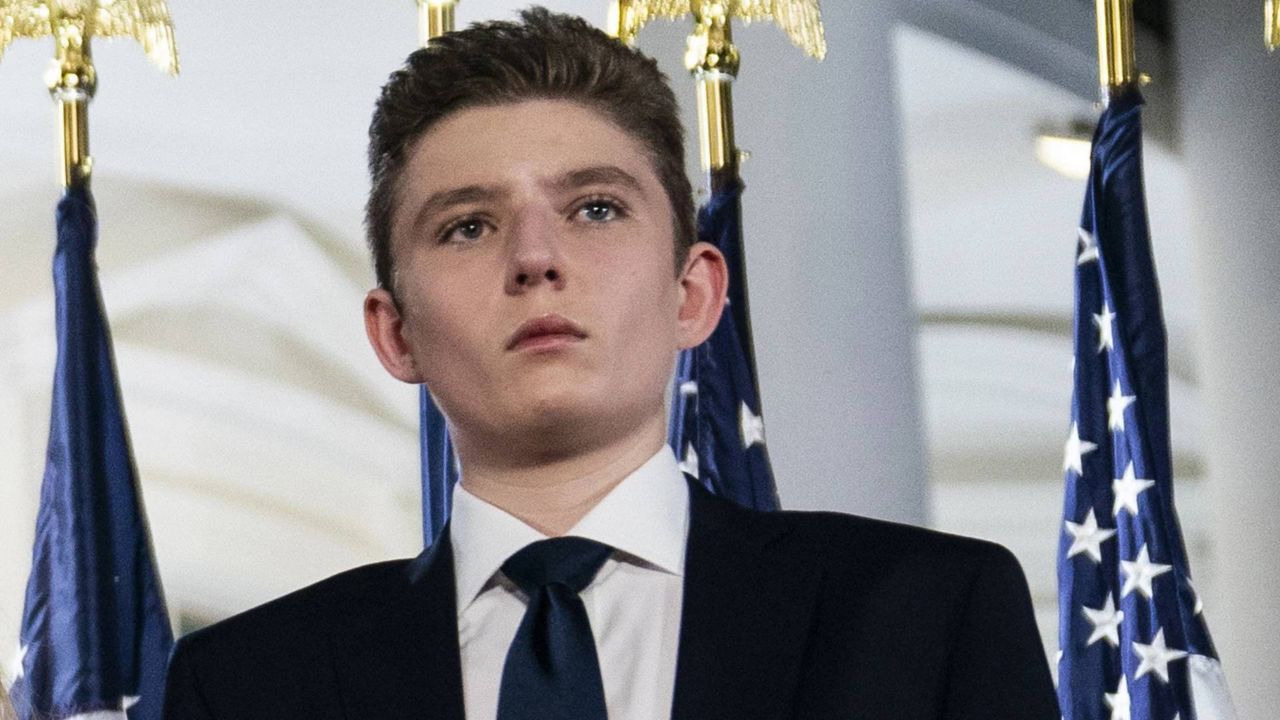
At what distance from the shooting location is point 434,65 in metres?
1.81

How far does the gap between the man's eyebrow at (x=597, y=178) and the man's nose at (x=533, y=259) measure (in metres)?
0.07

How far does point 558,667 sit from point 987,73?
3.29 meters

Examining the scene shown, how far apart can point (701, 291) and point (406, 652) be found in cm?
46

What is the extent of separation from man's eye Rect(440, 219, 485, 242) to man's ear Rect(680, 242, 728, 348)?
224 millimetres

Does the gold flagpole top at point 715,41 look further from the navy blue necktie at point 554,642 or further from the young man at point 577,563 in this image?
the navy blue necktie at point 554,642

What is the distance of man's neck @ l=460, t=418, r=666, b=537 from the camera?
1.64 metres

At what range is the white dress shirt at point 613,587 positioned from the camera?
1584 millimetres

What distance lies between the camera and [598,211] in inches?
66.1

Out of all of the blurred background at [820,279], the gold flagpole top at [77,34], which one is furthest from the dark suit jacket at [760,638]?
the blurred background at [820,279]

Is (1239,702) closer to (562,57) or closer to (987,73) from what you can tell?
(987,73)

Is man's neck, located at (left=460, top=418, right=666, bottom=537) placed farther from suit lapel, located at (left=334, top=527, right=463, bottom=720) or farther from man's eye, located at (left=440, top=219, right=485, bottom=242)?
man's eye, located at (left=440, top=219, right=485, bottom=242)

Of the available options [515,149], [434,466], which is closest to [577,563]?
[515,149]

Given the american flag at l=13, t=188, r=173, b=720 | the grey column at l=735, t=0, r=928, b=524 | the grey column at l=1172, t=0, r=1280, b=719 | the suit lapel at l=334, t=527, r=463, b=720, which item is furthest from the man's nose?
the grey column at l=1172, t=0, r=1280, b=719

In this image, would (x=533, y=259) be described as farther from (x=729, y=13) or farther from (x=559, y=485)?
(x=729, y=13)
